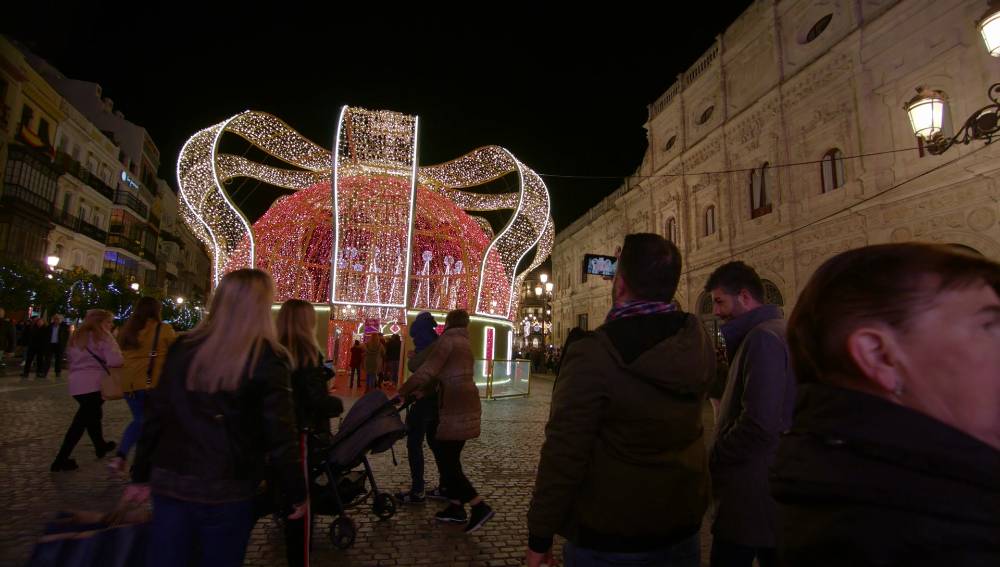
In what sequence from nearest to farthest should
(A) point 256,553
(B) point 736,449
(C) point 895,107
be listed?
(B) point 736,449, (A) point 256,553, (C) point 895,107

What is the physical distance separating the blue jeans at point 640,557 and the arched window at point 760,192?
17170 millimetres

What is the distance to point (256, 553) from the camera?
11.3 feet

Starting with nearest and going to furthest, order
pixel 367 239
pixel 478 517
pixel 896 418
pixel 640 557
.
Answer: pixel 896 418
pixel 640 557
pixel 478 517
pixel 367 239

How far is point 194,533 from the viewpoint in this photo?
1934 millimetres

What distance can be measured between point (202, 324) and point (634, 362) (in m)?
1.82

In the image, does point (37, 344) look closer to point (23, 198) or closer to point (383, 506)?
point (23, 198)

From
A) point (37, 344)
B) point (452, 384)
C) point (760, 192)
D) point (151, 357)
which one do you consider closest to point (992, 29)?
point (452, 384)

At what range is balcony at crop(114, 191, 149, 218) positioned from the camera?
35500 mm

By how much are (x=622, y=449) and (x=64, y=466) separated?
6.10 metres

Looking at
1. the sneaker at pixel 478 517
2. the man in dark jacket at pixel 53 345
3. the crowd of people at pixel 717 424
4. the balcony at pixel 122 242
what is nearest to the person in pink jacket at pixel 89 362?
the crowd of people at pixel 717 424

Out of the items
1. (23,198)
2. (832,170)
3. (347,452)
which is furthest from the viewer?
(23,198)

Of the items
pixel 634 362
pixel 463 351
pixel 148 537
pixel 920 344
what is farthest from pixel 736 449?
pixel 463 351

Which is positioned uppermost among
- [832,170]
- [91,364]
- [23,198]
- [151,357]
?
[23,198]

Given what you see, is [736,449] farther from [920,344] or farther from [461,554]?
[461,554]
